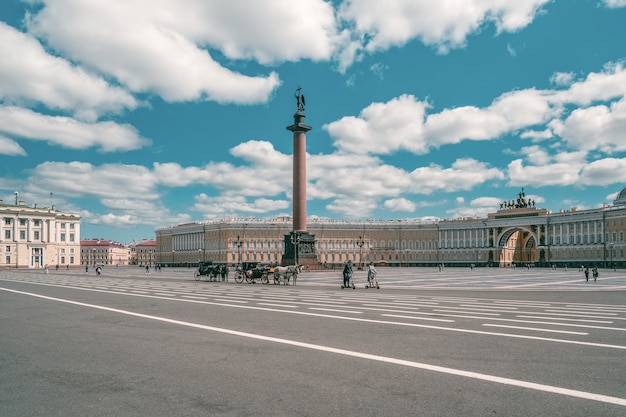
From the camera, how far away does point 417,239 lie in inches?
5226

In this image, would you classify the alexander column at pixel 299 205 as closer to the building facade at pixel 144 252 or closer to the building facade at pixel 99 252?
the building facade at pixel 99 252

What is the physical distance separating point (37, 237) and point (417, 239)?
292 ft

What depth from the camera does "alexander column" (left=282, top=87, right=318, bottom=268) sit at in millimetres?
55594

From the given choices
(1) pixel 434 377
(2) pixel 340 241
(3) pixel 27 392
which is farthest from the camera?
(2) pixel 340 241

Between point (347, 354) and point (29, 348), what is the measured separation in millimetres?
6185

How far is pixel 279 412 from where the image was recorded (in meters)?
5.84

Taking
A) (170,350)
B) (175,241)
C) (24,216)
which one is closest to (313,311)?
(170,350)

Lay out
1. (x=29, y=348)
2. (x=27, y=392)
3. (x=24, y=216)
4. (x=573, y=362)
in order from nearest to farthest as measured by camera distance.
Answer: (x=27, y=392)
(x=573, y=362)
(x=29, y=348)
(x=24, y=216)

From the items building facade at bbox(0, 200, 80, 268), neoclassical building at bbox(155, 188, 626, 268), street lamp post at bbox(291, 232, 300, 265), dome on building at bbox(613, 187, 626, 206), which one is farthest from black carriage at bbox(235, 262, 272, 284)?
dome on building at bbox(613, 187, 626, 206)

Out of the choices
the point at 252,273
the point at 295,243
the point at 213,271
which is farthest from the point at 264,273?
the point at 295,243

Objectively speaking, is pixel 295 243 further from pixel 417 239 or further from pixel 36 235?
pixel 417 239

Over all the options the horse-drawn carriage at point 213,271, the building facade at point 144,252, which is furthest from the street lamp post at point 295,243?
the building facade at point 144,252

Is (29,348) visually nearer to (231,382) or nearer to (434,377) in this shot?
(231,382)

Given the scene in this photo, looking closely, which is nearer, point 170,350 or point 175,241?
point 170,350
